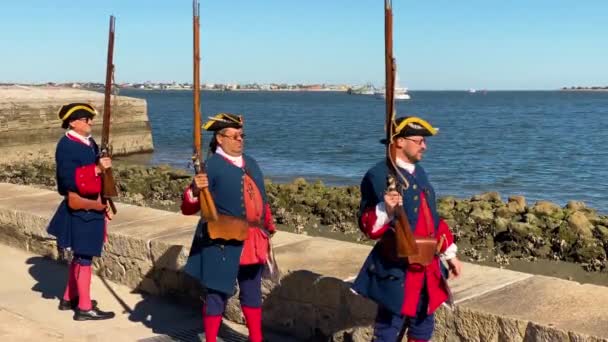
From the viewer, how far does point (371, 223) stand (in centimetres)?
374

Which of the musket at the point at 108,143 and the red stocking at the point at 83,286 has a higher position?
the musket at the point at 108,143

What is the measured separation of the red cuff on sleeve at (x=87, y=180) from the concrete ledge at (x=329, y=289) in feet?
2.81

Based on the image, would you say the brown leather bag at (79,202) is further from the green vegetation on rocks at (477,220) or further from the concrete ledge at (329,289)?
the green vegetation on rocks at (477,220)

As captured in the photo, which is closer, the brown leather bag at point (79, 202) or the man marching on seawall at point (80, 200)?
the man marching on seawall at point (80, 200)

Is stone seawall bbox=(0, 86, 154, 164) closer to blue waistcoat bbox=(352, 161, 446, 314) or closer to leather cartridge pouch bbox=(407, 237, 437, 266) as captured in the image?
blue waistcoat bbox=(352, 161, 446, 314)

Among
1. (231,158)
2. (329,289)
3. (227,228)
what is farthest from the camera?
(329,289)

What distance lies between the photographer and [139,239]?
639 cm

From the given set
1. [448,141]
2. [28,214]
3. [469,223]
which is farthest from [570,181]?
[28,214]

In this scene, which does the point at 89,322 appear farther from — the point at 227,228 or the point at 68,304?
the point at 227,228

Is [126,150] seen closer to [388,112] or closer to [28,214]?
[28,214]

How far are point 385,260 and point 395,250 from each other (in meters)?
0.11

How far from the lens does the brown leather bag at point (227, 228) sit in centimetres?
430

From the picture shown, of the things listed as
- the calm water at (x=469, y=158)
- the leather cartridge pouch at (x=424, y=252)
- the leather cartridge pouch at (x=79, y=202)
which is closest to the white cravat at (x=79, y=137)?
the leather cartridge pouch at (x=79, y=202)

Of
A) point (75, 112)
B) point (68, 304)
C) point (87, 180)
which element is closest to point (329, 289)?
point (87, 180)
